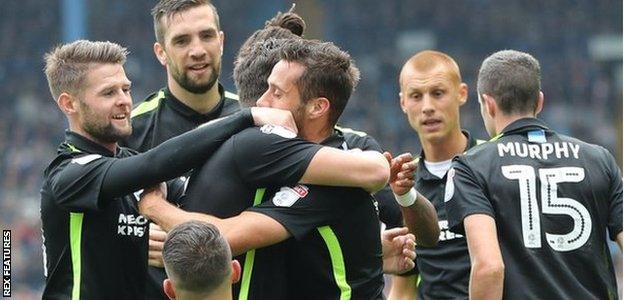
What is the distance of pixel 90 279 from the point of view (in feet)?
16.9

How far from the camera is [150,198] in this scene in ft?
15.8

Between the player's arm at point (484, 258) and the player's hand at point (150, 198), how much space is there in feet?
4.70

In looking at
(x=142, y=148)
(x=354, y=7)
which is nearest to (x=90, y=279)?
(x=142, y=148)

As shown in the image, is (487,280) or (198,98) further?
(198,98)

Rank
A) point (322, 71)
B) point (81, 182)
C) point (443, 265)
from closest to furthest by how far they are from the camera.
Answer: point (322, 71)
point (81, 182)
point (443, 265)

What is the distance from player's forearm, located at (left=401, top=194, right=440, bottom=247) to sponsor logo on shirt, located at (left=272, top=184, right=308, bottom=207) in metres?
1.23

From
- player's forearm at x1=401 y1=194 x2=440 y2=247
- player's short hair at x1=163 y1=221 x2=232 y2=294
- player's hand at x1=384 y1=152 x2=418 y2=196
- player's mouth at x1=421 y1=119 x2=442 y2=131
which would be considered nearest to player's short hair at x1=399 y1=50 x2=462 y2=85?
player's mouth at x1=421 y1=119 x2=442 y2=131

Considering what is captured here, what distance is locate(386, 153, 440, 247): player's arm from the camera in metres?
5.25

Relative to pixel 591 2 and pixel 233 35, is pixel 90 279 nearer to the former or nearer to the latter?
pixel 233 35

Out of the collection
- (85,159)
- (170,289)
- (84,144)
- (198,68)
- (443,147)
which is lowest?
(170,289)

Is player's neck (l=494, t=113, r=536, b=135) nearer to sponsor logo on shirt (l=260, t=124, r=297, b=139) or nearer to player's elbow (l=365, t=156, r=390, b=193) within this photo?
player's elbow (l=365, t=156, r=390, b=193)

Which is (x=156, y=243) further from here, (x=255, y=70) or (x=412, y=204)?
(x=412, y=204)

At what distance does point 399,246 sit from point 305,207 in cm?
109

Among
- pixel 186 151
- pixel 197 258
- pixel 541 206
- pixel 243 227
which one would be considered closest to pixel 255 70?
pixel 186 151
